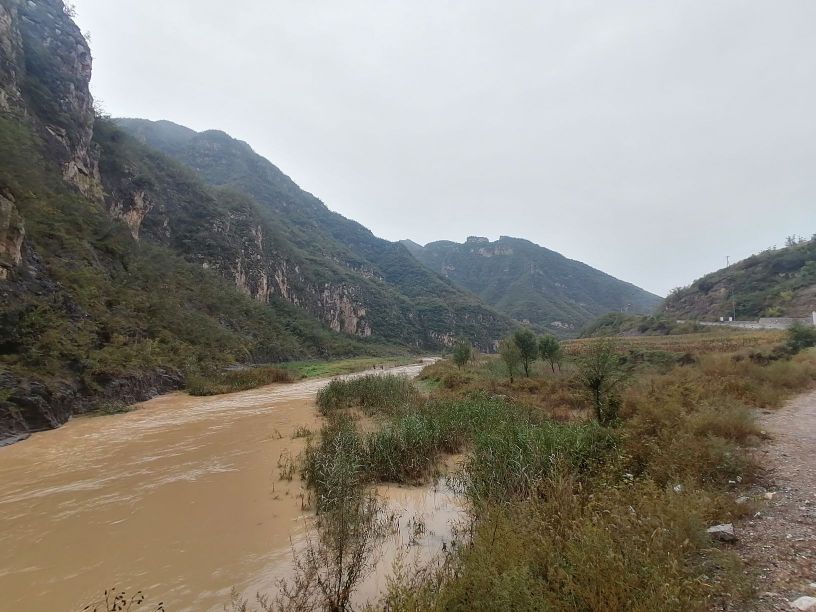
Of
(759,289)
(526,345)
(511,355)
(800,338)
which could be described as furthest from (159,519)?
(759,289)

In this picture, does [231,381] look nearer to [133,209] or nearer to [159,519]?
[159,519]

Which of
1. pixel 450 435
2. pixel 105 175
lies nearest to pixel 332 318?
pixel 105 175

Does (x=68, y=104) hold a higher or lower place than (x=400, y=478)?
higher

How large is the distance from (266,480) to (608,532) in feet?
23.5

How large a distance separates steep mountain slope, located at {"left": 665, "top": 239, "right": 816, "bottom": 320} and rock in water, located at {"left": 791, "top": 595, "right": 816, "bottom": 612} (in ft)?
218

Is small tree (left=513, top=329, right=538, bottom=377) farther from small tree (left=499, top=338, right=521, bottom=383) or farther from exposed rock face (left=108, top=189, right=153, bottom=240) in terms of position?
exposed rock face (left=108, top=189, right=153, bottom=240)

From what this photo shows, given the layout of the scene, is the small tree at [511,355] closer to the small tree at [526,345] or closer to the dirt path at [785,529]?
the small tree at [526,345]

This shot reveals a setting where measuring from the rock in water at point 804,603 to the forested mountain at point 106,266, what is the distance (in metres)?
17.7

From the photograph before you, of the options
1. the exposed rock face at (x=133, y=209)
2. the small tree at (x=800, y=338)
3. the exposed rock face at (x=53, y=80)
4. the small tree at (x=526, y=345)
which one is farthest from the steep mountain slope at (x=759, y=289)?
the exposed rock face at (x=133, y=209)

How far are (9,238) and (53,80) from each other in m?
38.6

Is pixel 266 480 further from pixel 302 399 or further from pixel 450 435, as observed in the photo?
pixel 302 399

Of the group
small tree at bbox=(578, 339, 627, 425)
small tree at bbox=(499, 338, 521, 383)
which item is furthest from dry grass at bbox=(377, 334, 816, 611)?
small tree at bbox=(499, 338, 521, 383)

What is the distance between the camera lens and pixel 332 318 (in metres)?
105

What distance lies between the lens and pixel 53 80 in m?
42.7
